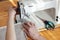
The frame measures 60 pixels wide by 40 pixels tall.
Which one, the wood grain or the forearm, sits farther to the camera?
the wood grain

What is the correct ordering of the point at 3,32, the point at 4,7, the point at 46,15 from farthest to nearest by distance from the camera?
1. the point at 4,7
2. the point at 46,15
3. the point at 3,32

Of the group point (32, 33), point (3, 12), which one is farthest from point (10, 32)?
point (3, 12)

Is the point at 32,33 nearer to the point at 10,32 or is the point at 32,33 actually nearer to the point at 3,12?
the point at 10,32

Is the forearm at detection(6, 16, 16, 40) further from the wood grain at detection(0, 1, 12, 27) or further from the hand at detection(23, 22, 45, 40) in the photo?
the wood grain at detection(0, 1, 12, 27)

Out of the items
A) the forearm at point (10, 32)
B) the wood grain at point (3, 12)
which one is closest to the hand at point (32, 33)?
the forearm at point (10, 32)

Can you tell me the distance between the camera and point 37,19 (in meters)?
2.00

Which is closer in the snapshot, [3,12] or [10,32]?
[10,32]

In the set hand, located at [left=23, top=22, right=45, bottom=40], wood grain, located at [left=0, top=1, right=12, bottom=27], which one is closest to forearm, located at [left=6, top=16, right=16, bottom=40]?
hand, located at [left=23, top=22, right=45, bottom=40]

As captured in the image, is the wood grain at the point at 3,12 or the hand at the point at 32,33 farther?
the wood grain at the point at 3,12

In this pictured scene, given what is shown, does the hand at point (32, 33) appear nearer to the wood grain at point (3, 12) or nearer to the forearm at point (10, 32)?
the forearm at point (10, 32)

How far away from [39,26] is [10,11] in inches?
35.0

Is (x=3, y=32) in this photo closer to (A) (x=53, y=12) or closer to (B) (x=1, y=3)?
(A) (x=53, y=12)

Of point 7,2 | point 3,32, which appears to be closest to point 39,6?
point 3,32

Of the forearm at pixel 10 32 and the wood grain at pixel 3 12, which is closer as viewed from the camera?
the forearm at pixel 10 32
